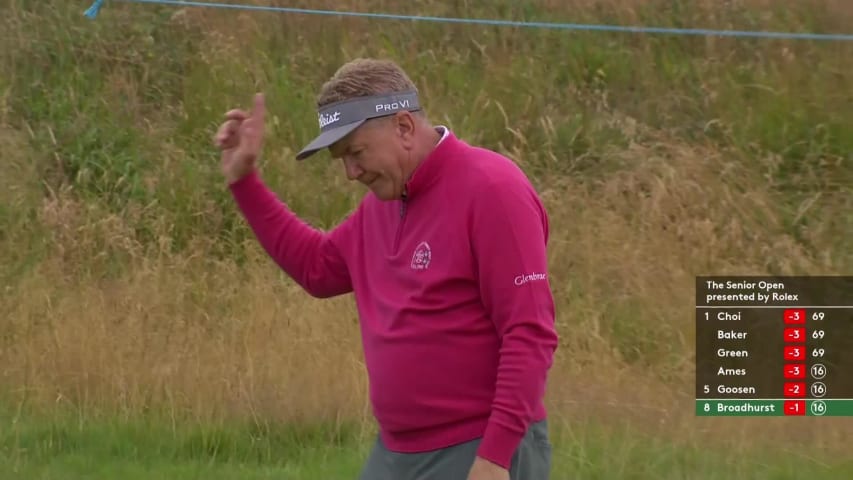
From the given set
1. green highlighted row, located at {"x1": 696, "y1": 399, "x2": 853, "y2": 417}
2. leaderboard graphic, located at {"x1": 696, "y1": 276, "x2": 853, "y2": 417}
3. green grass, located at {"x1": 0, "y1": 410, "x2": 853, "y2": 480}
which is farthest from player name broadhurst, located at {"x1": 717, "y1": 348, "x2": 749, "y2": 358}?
green grass, located at {"x1": 0, "y1": 410, "x2": 853, "y2": 480}

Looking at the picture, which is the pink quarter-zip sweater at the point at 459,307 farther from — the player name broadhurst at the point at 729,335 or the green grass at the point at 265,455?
the player name broadhurst at the point at 729,335

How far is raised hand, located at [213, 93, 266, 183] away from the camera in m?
3.36

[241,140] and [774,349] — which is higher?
[241,140]

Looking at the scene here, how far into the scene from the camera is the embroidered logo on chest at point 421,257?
2959mm

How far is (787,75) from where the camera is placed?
9.16 metres

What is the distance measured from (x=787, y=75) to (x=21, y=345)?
565cm

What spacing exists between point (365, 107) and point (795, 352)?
434cm

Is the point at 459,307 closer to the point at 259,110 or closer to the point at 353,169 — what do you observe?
the point at 353,169

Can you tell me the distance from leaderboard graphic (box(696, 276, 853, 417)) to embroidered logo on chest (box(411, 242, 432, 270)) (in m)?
3.61

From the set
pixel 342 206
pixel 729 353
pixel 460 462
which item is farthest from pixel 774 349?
pixel 460 462

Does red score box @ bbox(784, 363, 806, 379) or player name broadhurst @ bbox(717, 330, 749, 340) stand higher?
player name broadhurst @ bbox(717, 330, 749, 340)

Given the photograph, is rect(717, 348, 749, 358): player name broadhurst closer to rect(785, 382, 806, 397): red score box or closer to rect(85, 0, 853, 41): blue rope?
rect(785, 382, 806, 397): red score box

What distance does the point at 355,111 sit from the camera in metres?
2.96

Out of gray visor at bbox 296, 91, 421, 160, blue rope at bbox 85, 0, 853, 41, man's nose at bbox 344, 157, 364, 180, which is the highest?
blue rope at bbox 85, 0, 853, 41
